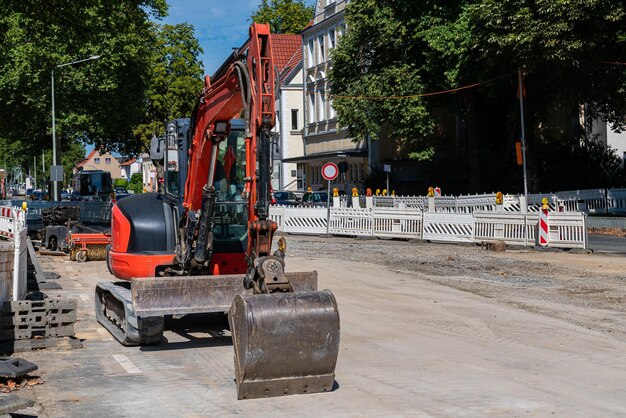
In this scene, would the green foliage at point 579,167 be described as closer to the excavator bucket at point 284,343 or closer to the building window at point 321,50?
the building window at point 321,50

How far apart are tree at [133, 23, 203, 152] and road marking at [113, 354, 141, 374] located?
198 ft

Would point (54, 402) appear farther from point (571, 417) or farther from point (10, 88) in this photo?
point (10, 88)

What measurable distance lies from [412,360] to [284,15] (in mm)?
78191

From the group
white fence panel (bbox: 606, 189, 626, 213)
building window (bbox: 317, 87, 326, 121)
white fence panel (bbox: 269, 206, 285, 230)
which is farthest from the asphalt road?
building window (bbox: 317, 87, 326, 121)

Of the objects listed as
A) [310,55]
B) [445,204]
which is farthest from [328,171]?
[310,55]

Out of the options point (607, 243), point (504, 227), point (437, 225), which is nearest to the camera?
point (607, 243)

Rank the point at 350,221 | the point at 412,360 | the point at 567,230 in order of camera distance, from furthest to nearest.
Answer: the point at 350,221 → the point at 567,230 → the point at 412,360

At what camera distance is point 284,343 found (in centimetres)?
841

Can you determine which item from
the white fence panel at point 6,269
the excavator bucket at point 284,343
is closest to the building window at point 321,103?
the white fence panel at point 6,269

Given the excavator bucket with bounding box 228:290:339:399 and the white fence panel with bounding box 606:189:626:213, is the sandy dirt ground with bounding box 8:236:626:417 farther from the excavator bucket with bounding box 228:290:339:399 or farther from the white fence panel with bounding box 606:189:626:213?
the white fence panel with bounding box 606:189:626:213

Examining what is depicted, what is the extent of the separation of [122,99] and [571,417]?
2037 inches

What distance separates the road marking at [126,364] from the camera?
991 cm

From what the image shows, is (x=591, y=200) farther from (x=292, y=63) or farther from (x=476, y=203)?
(x=292, y=63)

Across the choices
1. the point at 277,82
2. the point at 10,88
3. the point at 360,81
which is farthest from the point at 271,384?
the point at 10,88
